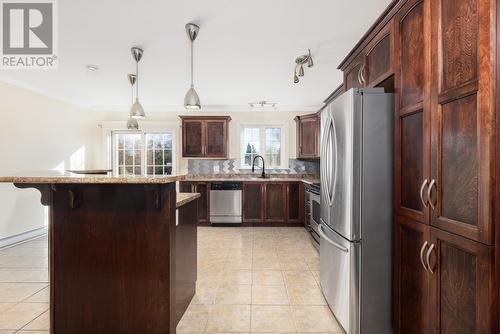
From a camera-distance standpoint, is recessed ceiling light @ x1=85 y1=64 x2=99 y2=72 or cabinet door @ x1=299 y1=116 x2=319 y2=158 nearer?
recessed ceiling light @ x1=85 y1=64 x2=99 y2=72

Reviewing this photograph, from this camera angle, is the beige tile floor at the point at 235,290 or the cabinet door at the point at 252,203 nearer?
the beige tile floor at the point at 235,290

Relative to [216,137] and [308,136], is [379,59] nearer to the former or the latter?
[308,136]

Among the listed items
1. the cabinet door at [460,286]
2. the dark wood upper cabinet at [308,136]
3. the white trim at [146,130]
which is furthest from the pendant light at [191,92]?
the white trim at [146,130]

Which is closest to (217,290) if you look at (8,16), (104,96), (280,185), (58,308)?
(58,308)

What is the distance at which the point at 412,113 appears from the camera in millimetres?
1438

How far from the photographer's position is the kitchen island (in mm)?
1652

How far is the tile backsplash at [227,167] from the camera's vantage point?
5516 mm

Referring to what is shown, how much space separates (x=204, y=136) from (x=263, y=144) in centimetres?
134

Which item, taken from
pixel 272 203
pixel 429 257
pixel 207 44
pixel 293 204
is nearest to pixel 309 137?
pixel 293 204

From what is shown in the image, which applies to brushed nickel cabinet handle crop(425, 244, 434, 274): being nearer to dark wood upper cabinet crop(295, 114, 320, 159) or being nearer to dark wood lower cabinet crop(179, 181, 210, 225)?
dark wood upper cabinet crop(295, 114, 320, 159)

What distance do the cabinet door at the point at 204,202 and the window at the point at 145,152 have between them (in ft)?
3.72

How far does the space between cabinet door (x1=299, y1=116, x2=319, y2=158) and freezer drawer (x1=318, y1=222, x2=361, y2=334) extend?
294 cm

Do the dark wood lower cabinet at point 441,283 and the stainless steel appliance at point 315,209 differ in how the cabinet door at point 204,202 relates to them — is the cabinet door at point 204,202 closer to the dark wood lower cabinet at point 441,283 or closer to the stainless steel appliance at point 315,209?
the stainless steel appliance at point 315,209

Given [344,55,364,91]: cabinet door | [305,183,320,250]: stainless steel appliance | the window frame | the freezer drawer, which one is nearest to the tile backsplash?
the window frame
